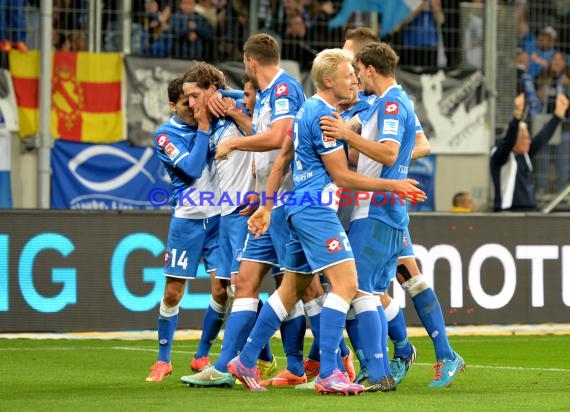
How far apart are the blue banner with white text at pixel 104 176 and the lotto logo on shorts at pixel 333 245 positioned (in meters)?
9.38

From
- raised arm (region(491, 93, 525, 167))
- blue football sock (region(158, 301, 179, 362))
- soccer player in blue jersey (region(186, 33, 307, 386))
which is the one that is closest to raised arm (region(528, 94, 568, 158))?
raised arm (region(491, 93, 525, 167))

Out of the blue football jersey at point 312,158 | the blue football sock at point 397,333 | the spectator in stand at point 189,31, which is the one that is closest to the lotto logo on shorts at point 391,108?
the blue football jersey at point 312,158

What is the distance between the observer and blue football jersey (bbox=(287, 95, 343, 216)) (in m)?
8.77

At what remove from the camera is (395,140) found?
29.0ft

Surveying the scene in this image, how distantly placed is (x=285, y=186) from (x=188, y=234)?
139cm

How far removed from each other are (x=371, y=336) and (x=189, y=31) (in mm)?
10556

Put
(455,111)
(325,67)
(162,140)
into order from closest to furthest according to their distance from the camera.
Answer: (325,67)
(162,140)
(455,111)

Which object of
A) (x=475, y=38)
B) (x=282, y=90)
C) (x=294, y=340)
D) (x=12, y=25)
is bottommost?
(x=294, y=340)

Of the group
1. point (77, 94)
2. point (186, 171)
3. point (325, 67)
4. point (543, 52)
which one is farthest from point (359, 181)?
point (543, 52)

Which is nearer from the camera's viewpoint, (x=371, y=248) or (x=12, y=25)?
(x=371, y=248)

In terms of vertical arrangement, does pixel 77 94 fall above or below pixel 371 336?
above

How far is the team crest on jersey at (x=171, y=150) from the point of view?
10219 millimetres

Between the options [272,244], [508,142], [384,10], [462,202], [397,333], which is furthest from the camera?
[384,10]

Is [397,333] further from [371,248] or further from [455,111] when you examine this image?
[455,111]
